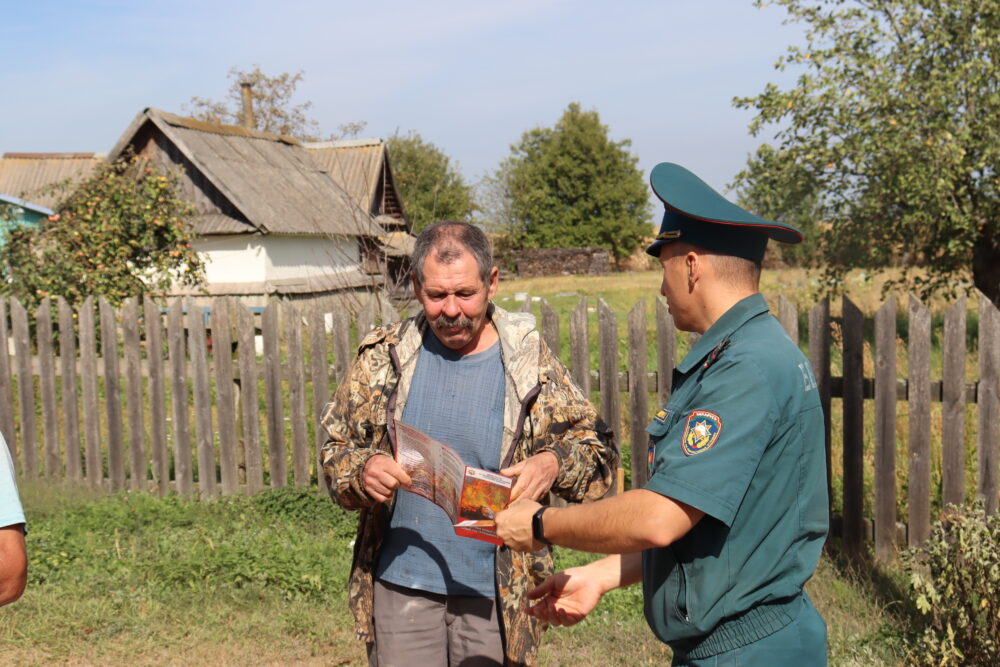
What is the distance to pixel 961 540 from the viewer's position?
3.55 m

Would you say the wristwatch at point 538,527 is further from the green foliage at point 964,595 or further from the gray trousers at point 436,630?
the green foliage at point 964,595

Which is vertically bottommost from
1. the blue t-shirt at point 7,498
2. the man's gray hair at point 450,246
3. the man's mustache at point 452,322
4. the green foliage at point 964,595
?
the green foliage at point 964,595

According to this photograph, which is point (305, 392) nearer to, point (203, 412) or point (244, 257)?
point (203, 412)

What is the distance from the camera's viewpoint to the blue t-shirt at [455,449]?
2896 mm

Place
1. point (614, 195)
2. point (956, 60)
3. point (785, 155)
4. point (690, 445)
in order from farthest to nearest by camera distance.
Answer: point (614, 195) → point (785, 155) → point (956, 60) → point (690, 445)

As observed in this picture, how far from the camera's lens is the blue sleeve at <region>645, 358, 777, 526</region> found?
188 cm

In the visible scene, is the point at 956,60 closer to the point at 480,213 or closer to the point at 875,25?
the point at 875,25

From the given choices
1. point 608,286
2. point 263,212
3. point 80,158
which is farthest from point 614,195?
point 263,212

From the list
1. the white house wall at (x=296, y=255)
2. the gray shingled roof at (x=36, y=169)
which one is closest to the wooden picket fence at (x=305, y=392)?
the white house wall at (x=296, y=255)

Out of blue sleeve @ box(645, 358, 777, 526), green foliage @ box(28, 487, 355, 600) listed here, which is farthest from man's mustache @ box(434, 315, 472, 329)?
green foliage @ box(28, 487, 355, 600)

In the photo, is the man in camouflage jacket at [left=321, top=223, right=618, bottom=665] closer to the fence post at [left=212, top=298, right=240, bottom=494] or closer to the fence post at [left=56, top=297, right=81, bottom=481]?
the fence post at [left=212, top=298, right=240, bottom=494]

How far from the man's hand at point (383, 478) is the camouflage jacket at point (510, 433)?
0.11 m

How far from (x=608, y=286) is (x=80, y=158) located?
23.4 metres

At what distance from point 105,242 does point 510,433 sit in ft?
32.0
